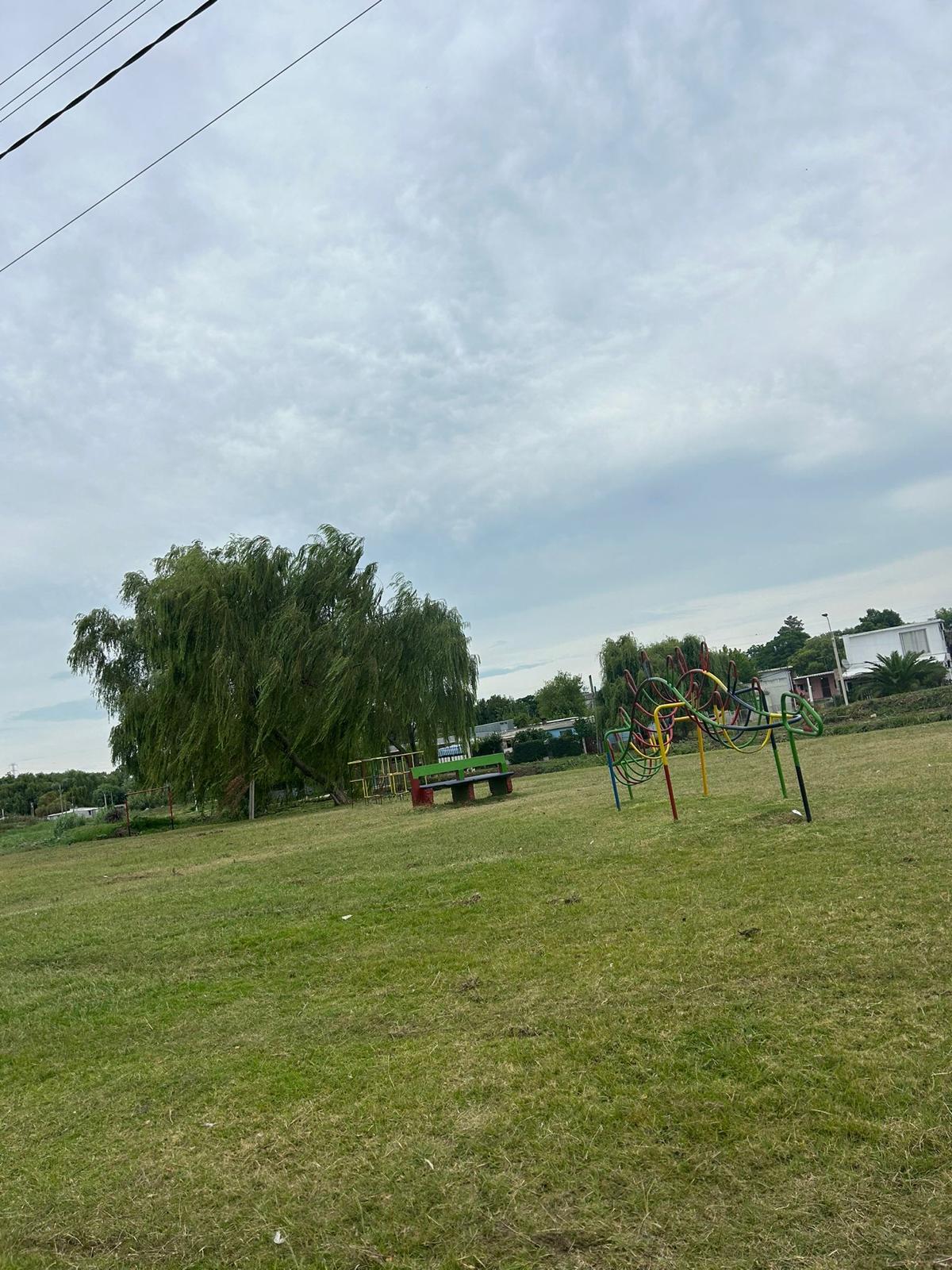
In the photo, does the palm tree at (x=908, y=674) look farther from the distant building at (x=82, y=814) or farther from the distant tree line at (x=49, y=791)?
the distant tree line at (x=49, y=791)

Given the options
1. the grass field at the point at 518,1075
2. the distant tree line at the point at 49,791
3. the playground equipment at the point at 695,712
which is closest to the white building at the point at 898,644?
the playground equipment at the point at 695,712

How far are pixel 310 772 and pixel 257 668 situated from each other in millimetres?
3617

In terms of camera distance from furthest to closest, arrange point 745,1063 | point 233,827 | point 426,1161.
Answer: point 233,827 < point 745,1063 < point 426,1161

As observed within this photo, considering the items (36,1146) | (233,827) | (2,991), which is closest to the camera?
(36,1146)

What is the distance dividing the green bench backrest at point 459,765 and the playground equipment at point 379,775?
5.64m

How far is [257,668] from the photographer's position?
25.0m

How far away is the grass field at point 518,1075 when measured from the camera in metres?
2.35

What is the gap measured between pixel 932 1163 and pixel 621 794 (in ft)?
39.7

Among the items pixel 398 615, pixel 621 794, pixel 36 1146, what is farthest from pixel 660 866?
pixel 398 615

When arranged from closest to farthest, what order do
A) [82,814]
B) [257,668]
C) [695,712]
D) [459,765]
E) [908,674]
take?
[695,712]
[459,765]
[257,668]
[908,674]
[82,814]

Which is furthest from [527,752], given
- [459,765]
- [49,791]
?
[49,791]

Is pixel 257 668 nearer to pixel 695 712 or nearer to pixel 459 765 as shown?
pixel 459 765

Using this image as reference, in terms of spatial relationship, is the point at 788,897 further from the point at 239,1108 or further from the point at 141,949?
the point at 141,949

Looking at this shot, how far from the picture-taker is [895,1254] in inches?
80.7
